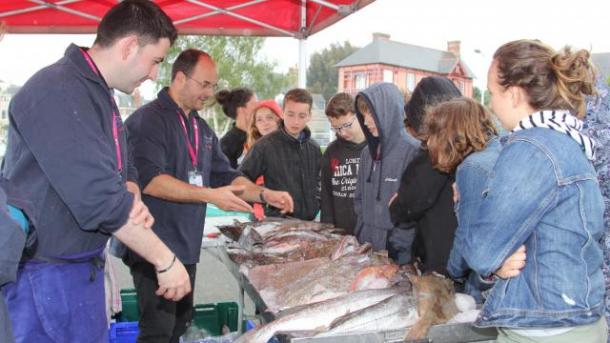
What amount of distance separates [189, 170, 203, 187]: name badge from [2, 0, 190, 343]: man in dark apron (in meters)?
0.97

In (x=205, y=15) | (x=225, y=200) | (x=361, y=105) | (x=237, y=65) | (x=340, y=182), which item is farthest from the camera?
(x=237, y=65)

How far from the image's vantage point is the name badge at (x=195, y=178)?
136 inches

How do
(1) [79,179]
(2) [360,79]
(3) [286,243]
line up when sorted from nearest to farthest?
(1) [79,179] → (3) [286,243] → (2) [360,79]

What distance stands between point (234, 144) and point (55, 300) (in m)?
3.90

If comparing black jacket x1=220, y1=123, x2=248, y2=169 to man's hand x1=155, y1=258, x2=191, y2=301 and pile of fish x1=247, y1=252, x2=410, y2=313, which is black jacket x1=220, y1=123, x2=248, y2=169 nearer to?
pile of fish x1=247, y1=252, x2=410, y2=313

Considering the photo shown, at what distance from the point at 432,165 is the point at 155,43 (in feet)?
4.64

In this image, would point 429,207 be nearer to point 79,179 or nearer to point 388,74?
point 79,179

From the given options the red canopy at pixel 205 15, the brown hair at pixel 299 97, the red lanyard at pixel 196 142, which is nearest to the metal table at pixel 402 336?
the red lanyard at pixel 196 142

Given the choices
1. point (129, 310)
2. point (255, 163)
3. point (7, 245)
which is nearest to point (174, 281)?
point (7, 245)

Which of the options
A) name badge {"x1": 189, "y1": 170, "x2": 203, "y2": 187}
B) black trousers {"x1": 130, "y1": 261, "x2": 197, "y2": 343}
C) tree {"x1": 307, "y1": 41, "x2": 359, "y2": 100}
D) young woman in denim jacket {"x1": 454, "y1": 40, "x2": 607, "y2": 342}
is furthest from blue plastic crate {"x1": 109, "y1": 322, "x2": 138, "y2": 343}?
tree {"x1": 307, "y1": 41, "x2": 359, "y2": 100}

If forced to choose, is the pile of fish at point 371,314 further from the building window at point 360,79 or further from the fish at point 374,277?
the building window at point 360,79

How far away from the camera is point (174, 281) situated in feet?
7.37

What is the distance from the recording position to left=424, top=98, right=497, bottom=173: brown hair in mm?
2516

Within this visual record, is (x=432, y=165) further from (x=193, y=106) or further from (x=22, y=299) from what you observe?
(x=22, y=299)
